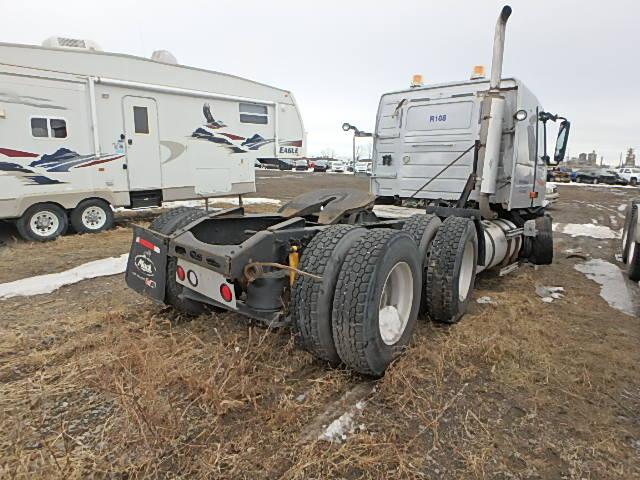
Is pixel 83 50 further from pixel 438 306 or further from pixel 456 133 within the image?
pixel 438 306

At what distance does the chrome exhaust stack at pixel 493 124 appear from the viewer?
4484 millimetres

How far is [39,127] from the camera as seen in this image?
7.27 m

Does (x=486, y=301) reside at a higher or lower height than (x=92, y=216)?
lower

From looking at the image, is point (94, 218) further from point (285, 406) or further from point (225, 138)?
point (285, 406)

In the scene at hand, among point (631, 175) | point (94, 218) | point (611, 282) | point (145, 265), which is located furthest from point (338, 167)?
point (145, 265)

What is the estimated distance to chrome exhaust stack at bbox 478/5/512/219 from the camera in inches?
177

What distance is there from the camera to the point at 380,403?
2520mm

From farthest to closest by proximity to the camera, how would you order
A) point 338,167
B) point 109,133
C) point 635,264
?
point 338,167, point 109,133, point 635,264

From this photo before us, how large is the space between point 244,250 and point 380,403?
1261 millimetres

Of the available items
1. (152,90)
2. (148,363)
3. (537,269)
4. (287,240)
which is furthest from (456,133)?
(152,90)

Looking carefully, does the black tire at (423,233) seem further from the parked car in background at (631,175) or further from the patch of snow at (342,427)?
the parked car in background at (631,175)

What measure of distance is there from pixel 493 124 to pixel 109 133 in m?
7.00

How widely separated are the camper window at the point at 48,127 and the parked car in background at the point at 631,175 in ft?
133

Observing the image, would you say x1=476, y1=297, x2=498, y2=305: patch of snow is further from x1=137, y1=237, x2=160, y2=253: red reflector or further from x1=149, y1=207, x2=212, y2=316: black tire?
x1=137, y1=237, x2=160, y2=253: red reflector
